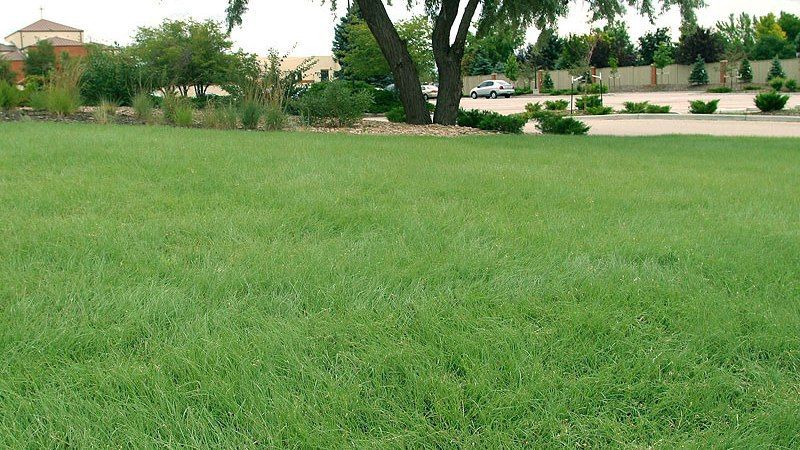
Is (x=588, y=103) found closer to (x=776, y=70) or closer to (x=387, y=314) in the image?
(x=776, y=70)

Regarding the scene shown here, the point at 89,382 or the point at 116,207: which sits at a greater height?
the point at 116,207

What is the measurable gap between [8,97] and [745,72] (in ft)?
168

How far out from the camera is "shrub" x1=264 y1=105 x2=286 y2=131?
536 inches

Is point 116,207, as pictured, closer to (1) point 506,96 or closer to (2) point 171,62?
(2) point 171,62

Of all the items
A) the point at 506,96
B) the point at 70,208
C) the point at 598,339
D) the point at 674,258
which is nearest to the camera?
the point at 598,339

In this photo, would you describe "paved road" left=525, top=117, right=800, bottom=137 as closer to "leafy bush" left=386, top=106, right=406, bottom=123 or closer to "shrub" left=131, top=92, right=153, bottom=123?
"leafy bush" left=386, top=106, right=406, bottom=123

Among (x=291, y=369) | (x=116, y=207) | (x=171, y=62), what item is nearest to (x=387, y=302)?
(x=291, y=369)

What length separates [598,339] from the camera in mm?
3189

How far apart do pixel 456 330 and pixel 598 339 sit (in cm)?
66

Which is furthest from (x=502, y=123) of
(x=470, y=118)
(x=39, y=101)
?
(x=39, y=101)

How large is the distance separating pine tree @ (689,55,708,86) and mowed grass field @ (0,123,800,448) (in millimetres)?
53664

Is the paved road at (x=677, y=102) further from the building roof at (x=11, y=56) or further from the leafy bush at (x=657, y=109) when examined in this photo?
the building roof at (x=11, y=56)

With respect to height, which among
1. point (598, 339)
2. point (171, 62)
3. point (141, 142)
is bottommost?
point (598, 339)

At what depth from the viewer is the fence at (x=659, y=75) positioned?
2106 inches
